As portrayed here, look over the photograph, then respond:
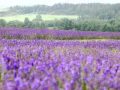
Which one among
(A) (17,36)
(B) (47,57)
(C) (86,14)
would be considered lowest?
(C) (86,14)

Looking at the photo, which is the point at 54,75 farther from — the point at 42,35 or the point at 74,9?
the point at 74,9

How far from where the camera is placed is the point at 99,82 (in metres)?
4.45

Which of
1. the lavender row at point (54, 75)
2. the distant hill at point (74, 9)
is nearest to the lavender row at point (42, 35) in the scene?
the lavender row at point (54, 75)

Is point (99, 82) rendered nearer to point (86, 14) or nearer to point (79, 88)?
point (79, 88)

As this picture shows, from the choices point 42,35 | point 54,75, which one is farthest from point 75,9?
point 54,75

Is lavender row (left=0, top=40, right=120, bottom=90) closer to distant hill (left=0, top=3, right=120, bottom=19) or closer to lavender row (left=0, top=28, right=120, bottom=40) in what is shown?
lavender row (left=0, top=28, right=120, bottom=40)

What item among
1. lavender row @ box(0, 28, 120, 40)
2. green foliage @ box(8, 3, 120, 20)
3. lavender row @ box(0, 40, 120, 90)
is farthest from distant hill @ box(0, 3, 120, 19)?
lavender row @ box(0, 40, 120, 90)

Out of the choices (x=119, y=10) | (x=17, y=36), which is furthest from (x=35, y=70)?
(x=119, y=10)

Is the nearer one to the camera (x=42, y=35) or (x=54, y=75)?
(x=54, y=75)

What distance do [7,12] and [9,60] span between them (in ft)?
226

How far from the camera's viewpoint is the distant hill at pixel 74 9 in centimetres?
7219

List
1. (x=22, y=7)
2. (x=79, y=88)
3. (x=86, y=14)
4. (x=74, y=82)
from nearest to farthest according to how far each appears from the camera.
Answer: (x=79, y=88), (x=74, y=82), (x=86, y=14), (x=22, y=7)

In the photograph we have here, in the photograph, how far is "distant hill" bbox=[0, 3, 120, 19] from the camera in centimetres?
7219

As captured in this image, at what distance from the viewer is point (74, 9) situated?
3029 inches
